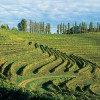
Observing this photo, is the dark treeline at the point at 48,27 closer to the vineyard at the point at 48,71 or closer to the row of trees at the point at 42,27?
the row of trees at the point at 42,27

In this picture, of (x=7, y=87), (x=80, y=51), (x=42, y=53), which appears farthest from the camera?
(x=80, y=51)

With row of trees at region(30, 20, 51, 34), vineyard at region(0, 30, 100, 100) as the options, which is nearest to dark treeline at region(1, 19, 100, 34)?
row of trees at region(30, 20, 51, 34)

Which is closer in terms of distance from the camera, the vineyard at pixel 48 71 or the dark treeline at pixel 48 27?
the vineyard at pixel 48 71

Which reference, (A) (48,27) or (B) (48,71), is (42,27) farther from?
(B) (48,71)

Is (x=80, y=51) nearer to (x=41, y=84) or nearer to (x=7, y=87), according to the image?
(x=41, y=84)

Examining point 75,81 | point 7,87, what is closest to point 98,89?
point 75,81

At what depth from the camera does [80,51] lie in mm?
92438

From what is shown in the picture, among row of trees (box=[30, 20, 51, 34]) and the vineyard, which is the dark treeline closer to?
row of trees (box=[30, 20, 51, 34])

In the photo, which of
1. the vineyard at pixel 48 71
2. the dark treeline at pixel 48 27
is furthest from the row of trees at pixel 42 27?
the vineyard at pixel 48 71

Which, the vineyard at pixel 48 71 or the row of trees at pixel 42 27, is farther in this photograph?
the row of trees at pixel 42 27

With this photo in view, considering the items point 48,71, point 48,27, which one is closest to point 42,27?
point 48,27

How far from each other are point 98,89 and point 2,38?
119ft

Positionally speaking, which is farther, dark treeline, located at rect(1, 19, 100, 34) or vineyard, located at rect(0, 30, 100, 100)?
dark treeline, located at rect(1, 19, 100, 34)

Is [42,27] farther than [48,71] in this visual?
Yes
